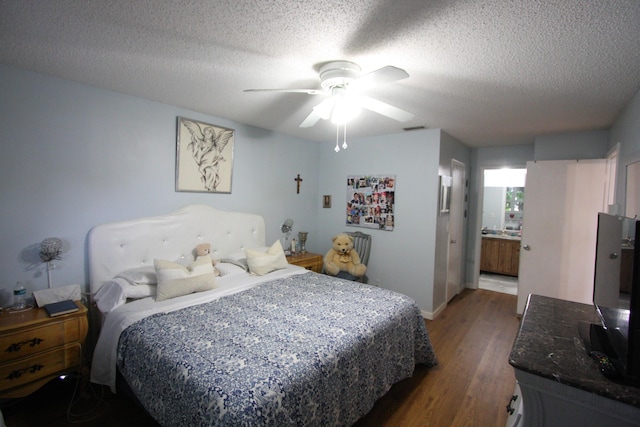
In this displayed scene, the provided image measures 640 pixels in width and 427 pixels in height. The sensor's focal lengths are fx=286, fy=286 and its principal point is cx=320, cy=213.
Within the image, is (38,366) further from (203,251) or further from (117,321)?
(203,251)

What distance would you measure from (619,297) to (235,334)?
1.98 metres

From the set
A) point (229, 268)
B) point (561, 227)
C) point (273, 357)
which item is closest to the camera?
point (273, 357)

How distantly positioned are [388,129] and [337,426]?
3086 millimetres

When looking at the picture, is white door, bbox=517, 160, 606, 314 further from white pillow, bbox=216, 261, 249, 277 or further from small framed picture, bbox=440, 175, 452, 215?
white pillow, bbox=216, 261, 249, 277

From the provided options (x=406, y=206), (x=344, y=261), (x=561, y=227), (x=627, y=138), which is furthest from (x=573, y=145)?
(x=344, y=261)

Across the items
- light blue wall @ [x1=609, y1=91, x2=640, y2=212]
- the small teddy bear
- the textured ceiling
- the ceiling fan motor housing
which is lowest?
the small teddy bear

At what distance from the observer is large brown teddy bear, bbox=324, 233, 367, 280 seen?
3742 millimetres

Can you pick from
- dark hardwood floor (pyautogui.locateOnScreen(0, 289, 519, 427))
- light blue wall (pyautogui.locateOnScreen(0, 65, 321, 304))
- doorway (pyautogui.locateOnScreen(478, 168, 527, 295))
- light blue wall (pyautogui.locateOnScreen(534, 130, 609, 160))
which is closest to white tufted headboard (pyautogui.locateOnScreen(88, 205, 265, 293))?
light blue wall (pyautogui.locateOnScreen(0, 65, 321, 304))

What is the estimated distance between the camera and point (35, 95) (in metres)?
2.12

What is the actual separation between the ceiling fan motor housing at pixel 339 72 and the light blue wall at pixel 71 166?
1831 millimetres

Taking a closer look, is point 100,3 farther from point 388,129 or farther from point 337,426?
point 388,129

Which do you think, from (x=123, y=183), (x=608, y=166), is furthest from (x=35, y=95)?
(x=608, y=166)

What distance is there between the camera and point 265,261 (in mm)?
3062

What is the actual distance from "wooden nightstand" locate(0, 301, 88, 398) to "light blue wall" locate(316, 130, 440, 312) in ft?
10.5
